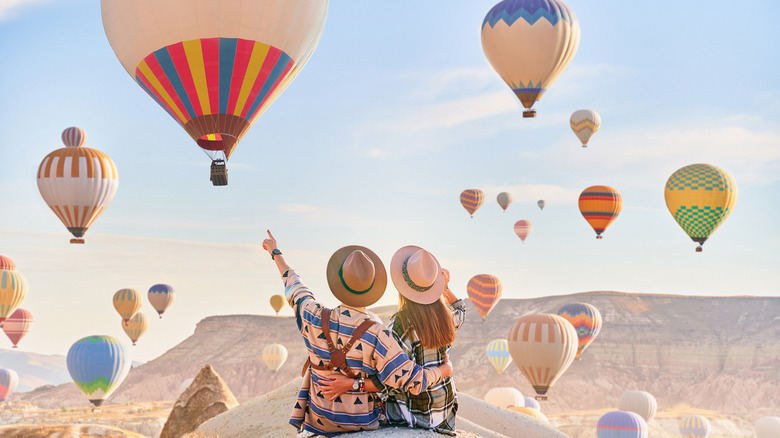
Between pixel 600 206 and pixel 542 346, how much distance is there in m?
11.8

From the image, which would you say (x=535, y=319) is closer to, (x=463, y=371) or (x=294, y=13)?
(x=294, y=13)

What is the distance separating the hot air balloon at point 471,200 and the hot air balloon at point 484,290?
194 inches

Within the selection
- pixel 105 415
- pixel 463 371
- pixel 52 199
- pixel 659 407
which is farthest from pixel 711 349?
pixel 52 199

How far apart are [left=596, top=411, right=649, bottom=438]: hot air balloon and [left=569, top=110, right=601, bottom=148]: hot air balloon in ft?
54.4

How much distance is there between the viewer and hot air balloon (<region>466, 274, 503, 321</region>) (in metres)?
59.2

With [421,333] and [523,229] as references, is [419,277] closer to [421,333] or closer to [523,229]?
[421,333]

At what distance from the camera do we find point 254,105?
21219mm

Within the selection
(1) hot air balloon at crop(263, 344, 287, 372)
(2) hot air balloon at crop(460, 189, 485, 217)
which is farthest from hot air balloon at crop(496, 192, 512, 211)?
(1) hot air balloon at crop(263, 344, 287, 372)

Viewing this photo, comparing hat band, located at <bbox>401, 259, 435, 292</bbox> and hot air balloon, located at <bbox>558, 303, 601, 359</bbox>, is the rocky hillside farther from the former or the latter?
hat band, located at <bbox>401, 259, 435, 292</bbox>

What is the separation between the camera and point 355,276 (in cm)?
535

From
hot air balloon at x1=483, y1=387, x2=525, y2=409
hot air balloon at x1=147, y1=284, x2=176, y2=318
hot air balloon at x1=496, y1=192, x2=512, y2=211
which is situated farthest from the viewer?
hot air balloon at x1=147, y1=284, x2=176, y2=318

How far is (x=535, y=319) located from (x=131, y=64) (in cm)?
2295

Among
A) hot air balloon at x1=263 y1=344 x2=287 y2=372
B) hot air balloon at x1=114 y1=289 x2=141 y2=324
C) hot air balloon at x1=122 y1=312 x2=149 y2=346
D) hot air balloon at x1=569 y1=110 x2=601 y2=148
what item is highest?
hot air balloon at x1=569 y1=110 x2=601 y2=148

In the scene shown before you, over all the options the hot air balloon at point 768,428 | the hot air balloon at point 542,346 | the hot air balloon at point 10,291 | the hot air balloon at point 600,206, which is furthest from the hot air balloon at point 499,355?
the hot air balloon at point 10,291
